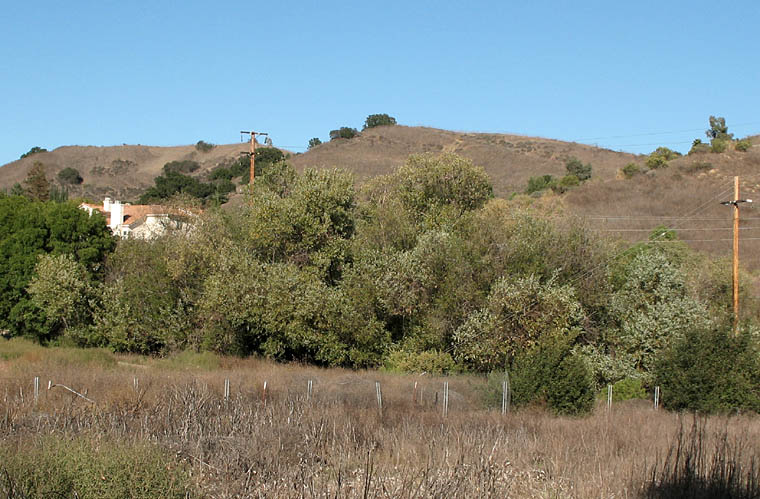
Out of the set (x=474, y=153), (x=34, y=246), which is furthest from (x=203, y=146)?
(x=34, y=246)

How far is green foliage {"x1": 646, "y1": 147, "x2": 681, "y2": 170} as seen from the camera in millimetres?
73875

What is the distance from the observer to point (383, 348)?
31922 millimetres

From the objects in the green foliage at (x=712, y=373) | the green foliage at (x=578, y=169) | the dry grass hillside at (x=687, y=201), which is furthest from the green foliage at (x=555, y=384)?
the green foliage at (x=578, y=169)

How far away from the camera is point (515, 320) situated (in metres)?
28.8

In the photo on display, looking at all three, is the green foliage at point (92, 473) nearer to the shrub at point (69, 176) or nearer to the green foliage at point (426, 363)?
the green foliage at point (426, 363)

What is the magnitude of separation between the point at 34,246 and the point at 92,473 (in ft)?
103

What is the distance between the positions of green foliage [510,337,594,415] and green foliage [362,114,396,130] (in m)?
99.5

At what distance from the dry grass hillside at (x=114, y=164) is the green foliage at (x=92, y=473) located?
340 feet

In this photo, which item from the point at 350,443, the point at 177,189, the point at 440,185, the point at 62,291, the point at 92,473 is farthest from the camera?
the point at 177,189

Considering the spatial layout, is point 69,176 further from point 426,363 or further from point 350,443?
point 350,443

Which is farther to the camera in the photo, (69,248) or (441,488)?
(69,248)

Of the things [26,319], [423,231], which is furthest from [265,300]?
[26,319]

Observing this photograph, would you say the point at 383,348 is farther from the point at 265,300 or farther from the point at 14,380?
the point at 14,380

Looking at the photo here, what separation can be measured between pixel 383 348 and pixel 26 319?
59.8 feet
